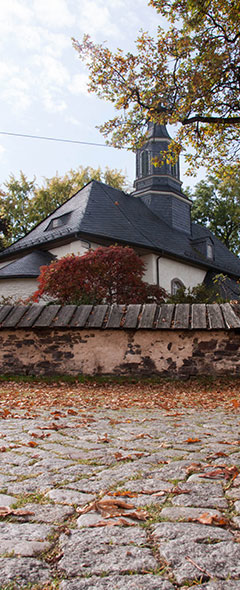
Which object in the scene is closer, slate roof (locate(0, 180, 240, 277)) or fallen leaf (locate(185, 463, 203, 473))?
fallen leaf (locate(185, 463, 203, 473))

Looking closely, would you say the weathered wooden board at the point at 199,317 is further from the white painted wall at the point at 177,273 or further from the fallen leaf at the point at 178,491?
the white painted wall at the point at 177,273

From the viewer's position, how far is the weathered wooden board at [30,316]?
7711 mm

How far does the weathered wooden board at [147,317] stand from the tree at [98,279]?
3090mm

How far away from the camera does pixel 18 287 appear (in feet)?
63.3

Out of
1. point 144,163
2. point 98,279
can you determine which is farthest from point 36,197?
point 98,279

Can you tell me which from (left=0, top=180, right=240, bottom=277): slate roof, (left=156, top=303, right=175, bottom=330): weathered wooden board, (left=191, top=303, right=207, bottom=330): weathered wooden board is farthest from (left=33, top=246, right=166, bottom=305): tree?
(left=0, top=180, right=240, bottom=277): slate roof

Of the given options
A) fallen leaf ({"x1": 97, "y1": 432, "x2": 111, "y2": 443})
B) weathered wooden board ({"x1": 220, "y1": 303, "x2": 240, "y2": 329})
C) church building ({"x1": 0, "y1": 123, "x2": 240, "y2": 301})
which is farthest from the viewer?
church building ({"x1": 0, "y1": 123, "x2": 240, "y2": 301})

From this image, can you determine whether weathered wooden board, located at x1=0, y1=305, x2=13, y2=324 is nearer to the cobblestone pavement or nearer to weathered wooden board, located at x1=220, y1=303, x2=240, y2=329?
weathered wooden board, located at x1=220, y1=303, x2=240, y2=329

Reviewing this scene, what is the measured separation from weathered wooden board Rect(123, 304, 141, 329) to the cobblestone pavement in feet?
12.4

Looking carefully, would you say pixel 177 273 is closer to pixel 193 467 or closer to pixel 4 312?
pixel 4 312

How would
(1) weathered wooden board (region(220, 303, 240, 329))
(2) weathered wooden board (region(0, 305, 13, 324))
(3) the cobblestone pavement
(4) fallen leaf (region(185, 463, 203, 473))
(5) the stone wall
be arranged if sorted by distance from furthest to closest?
(2) weathered wooden board (region(0, 305, 13, 324)) → (5) the stone wall → (1) weathered wooden board (region(220, 303, 240, 329)) → (4) fallen leaf (region(185, 463, 203, 473)) → (3) the cobblestone pavement

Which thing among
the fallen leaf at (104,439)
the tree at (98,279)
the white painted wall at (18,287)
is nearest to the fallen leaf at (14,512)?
the fallen leaf at (104,439)

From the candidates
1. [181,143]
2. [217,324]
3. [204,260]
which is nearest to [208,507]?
[217,324]

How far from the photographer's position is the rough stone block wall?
7258 mm
